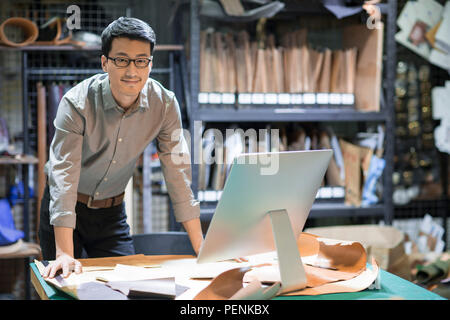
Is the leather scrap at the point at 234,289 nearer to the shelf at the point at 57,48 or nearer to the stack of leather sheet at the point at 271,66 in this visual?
the stack of leather sheet at the point at 271,66

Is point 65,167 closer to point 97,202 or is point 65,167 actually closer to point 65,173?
point 65,173

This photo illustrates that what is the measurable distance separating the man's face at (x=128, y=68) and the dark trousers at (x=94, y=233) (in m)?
0.59

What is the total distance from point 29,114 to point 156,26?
947 millimetres

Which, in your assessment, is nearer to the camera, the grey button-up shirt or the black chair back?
the grey button-up shirt

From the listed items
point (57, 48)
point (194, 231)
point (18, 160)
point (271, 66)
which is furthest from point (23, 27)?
point (194, 231)

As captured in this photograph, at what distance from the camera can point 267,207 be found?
1356 mm

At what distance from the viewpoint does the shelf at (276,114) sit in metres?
2.93

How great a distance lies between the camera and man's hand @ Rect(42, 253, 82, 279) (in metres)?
1.40

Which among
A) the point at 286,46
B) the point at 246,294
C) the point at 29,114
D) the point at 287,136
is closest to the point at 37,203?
the point at 29,114

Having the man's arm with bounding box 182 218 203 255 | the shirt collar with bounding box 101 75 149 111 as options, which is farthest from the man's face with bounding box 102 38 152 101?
the man's arm with bounding box 182 218 203 255

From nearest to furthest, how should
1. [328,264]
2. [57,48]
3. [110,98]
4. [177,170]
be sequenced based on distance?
[328,264] < [110,98] < [177,170] < [57,48]

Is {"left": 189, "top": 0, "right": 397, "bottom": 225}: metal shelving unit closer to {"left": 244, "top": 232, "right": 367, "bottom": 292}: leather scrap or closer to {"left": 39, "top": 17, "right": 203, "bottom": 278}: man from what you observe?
{"left": 39, "top": 17, "right": 203, "bottom": 278}: man

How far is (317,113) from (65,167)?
5.88 ft

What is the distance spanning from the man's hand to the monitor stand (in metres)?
0.56
